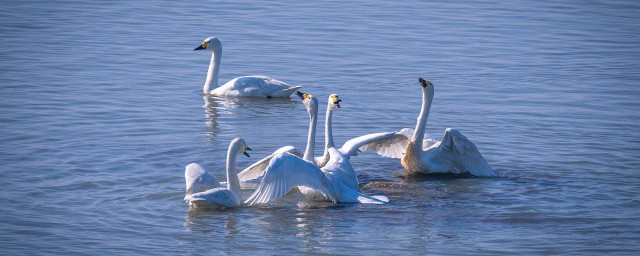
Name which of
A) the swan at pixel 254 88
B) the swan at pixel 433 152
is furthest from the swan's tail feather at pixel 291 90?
the swan at pixel 433 152

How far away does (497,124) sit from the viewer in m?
15.5

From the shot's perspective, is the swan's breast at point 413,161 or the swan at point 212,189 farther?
the swan's breast at point 413,161

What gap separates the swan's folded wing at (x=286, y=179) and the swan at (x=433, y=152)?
1.67 meters

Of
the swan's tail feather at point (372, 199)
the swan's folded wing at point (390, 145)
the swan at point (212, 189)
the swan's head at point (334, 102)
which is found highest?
the swan's head at point (334, 102)

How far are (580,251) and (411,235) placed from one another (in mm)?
1530

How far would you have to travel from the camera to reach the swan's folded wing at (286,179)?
11.0 metres

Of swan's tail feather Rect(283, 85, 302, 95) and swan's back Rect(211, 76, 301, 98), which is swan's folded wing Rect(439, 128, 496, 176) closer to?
swan's tail feather Rect(283, 85, 302, 95)

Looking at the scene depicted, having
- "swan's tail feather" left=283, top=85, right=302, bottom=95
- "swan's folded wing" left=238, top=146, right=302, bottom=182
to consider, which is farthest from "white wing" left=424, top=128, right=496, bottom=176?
"swan's tail feather" left=283, top=85, right=302, bottom=95

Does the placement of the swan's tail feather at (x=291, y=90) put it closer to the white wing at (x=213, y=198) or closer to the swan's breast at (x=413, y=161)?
the swan's breast at (x=413, y=161)

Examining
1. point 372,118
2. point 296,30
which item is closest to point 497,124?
point 372,118

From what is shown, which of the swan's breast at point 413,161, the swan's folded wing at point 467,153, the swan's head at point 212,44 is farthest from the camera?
the swan's head at point 212,44

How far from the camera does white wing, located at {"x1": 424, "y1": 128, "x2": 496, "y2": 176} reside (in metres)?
12.8

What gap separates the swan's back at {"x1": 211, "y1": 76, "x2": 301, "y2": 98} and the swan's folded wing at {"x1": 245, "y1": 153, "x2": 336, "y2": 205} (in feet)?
19.1

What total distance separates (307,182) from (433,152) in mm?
2508
